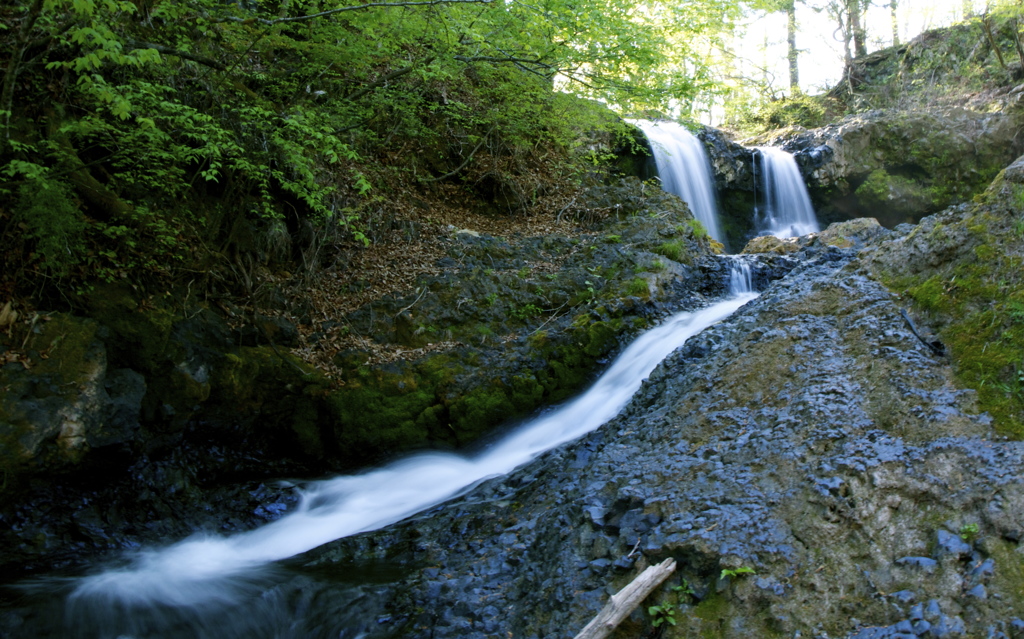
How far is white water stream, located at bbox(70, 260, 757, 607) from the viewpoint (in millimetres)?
4359

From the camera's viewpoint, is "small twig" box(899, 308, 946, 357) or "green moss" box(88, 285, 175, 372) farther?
"green moss" box(88, 285, 175, 372)

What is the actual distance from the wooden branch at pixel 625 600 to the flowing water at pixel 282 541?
1880mm

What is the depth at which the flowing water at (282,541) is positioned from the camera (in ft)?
13.3

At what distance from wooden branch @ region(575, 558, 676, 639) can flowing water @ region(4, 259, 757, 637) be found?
188 cm

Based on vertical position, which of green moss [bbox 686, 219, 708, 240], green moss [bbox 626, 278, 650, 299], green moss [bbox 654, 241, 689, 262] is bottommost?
green moss [bbox 626, 278, 650, 299]

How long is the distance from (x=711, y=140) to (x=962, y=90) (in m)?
7.71

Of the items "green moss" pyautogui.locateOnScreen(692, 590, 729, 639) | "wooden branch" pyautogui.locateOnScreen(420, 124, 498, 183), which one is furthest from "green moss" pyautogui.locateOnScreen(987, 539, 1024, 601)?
"wooden branch" pyautogui.locateOnScreen(420, 124, 498, 183)

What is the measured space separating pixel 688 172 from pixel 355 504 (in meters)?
11.2

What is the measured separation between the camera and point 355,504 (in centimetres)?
575

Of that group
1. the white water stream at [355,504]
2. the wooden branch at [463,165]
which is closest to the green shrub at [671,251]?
the white water stream at [355,504]

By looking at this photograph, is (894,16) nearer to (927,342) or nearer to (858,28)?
(858,28)

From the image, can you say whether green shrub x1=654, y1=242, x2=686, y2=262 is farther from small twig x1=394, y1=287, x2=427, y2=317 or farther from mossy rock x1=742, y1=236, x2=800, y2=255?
small twig x1=394, y1=287, x2=427, y2=317

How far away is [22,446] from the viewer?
443cm

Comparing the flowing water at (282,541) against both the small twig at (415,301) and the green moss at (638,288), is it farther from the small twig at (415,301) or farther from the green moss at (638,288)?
the small twig at (415,301)
